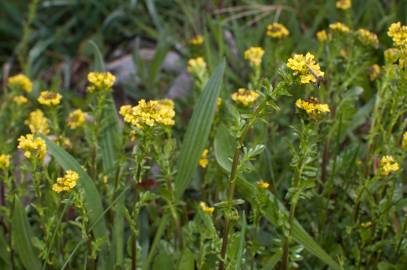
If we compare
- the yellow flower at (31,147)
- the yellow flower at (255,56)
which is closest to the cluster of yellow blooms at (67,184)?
the yellow flower at (31,147)

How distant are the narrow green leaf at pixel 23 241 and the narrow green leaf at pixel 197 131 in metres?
0.50

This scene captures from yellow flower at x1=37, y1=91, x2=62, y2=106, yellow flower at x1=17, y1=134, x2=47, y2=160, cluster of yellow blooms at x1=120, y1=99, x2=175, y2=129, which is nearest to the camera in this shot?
cluster of yellow blooms at x1=120, y1=99, x2=175, y2=129

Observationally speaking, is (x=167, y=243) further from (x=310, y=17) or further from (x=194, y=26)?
(x=310, y=17)

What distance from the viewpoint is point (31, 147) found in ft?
6.34

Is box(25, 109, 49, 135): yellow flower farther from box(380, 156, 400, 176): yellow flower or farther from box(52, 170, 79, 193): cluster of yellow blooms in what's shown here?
box(380, 156, 400, 176): yellow flower

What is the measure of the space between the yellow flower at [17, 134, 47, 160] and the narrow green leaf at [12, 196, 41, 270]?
0.18m

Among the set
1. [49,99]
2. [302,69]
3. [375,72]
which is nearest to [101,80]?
[49,99]

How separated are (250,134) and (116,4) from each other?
2278 millimetres

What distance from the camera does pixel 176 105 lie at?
322 centimetres

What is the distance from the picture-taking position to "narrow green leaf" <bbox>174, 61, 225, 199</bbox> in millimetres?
2160

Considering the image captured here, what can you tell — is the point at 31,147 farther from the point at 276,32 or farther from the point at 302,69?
the point at 276,32

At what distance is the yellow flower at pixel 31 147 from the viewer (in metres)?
1.93

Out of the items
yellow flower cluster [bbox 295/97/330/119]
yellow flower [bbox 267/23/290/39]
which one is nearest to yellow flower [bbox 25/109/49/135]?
yellow flower [bbox 267/23/290/39]

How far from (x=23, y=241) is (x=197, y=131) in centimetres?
67
